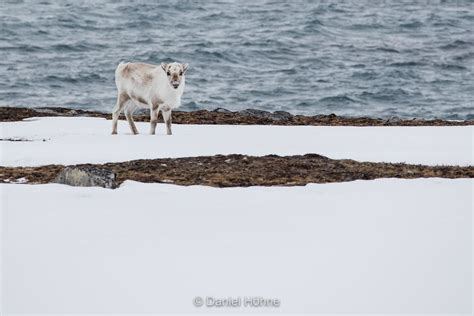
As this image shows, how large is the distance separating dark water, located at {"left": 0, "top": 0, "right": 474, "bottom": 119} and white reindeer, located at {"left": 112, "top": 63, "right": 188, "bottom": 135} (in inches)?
541

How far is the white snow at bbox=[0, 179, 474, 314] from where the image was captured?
8219mm

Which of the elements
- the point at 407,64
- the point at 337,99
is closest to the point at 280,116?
the point at 337,99

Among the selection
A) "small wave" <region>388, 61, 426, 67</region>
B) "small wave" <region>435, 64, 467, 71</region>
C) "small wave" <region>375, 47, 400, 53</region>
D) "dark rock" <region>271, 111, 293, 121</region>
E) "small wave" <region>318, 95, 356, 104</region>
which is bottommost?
"small wave" <region>375, 47, 400, 53</region>

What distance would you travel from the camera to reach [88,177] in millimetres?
11852

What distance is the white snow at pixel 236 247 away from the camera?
27.0 ft

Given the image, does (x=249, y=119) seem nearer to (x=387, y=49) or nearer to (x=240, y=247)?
(x=240, y=247)

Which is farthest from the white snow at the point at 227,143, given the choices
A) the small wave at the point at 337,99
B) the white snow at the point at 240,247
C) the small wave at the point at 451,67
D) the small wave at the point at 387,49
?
the small wave at the point at 387,49

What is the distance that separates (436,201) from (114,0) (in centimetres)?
5182

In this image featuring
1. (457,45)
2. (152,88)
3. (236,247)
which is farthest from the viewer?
(457,45)

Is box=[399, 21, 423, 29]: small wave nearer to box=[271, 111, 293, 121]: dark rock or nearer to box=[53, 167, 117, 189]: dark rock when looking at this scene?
box=[271, 111, 293, 121]: dark rock

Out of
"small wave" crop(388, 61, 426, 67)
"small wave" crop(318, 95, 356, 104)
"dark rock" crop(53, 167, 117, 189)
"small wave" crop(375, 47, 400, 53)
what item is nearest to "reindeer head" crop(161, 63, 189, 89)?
"dark rock" crop(53, 167, 117, 189)

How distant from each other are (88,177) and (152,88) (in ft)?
17.2

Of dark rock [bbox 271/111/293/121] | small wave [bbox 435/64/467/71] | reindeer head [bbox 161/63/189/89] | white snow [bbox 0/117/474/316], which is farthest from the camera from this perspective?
small wave [bbox 435/64/467/71]

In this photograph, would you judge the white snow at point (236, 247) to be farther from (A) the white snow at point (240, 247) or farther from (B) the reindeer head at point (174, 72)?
(B) the reindeer head at point (174, 72)
